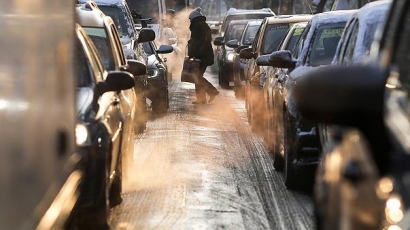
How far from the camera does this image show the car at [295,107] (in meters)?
10.4

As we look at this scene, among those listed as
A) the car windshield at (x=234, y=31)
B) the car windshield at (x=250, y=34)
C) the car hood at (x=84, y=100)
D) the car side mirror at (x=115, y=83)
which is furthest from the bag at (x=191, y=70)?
the car hood at (x=84, y=100)

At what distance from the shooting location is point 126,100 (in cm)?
1067

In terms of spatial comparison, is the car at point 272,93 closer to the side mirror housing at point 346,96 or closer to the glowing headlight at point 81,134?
the glowing headlight at point 81,134

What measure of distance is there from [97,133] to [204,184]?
3152 mm

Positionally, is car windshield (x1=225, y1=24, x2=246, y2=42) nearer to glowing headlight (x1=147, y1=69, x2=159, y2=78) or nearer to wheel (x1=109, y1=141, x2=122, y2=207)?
glowing headlight (x1=147, y1=69, x2=159, y2=78)

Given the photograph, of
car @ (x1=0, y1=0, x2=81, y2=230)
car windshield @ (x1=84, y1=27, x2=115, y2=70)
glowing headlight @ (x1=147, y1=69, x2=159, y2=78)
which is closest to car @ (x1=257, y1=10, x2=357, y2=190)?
car windshield @ (x1=84, y1=27, x2=115, y2=70)

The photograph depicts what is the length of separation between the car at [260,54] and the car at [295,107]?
3633 mm

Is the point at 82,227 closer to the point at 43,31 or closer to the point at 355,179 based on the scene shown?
the point at 43,31

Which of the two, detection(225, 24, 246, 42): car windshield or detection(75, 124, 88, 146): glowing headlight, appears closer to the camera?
detection(75, 124, 88, 146): glowing headlight

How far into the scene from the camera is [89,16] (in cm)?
1137

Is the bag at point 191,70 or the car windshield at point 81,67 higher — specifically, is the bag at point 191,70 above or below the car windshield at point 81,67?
below

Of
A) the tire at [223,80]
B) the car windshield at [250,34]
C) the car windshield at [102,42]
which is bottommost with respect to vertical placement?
the tire at [223,80]

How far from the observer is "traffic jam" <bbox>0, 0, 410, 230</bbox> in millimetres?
3504

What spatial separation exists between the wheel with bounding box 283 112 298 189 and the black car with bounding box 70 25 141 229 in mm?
1728
